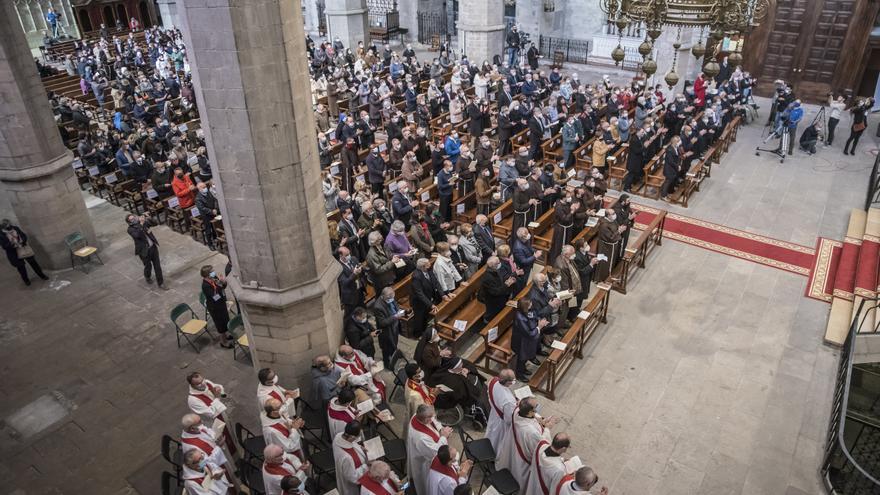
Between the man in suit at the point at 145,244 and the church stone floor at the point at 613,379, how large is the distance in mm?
397

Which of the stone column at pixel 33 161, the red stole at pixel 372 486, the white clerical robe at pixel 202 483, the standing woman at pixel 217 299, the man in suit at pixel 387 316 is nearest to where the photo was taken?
the red stole at pixel 372 486

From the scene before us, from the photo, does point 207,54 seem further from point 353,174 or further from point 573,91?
point 573,91

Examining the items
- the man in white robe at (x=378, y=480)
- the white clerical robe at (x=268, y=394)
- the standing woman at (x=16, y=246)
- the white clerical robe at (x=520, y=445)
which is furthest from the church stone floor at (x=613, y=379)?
the man in white robe at (x=378, y=480)

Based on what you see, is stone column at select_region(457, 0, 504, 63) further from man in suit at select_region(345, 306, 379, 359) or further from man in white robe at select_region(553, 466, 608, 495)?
man in white robe at select_region(553, 466, 608, 495)

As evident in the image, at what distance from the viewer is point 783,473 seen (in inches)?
314

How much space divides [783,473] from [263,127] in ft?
25.1

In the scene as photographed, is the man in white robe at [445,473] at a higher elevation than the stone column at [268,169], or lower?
lower

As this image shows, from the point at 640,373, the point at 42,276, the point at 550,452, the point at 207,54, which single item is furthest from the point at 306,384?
the point at 42,276

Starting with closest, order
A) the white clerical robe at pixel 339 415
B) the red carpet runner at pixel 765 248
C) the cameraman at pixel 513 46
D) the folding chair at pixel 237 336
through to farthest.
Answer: the white clerical robe at pixel 339 415 → the folding chair at pixel 237 336 → the red carpet runner at pixel 765 248 → the cameraman at pixel 513 46

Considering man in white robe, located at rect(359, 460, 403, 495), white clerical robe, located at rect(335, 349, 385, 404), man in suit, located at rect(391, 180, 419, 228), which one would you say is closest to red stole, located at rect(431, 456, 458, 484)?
man in white robe, located at rect(359, 460, 403, 495)

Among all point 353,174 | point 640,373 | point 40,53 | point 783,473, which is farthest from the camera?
point 40,53

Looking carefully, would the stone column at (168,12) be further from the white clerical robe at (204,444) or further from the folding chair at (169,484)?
the white clerical robe at (204,444)

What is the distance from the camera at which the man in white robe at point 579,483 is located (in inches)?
234

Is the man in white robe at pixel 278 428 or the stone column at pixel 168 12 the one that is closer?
the man in white robe at pixel 278 428
